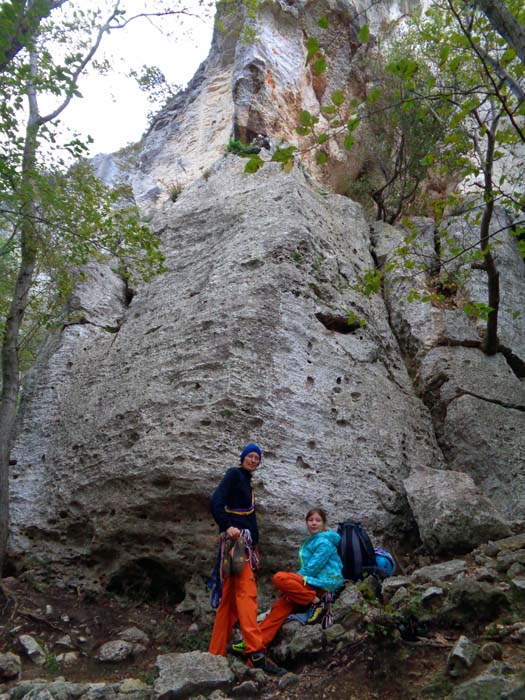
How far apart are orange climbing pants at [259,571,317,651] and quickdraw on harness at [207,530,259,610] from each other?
0.36 metres

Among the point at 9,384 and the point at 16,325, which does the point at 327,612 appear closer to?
the point at 9,384

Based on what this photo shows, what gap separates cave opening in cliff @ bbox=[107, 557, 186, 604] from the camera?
6.77m

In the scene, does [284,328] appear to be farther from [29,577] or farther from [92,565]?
[29,577]

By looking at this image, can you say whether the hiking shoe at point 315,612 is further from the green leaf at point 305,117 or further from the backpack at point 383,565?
the green leaf at point 305,117

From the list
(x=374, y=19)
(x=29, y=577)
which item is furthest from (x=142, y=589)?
(x=374, y=19)

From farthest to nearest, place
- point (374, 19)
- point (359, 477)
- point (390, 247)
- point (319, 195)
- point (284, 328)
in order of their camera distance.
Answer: point (374, 19) → point (390, 247) → point (319, 195) → point (284, 328) → point (359, 477)

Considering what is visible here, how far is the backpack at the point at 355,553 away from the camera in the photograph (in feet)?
18.2

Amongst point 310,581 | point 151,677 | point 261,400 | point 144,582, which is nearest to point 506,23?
point 261,400

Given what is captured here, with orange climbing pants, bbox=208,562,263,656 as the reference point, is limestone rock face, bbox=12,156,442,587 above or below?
above

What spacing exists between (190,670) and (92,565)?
3.10 meters

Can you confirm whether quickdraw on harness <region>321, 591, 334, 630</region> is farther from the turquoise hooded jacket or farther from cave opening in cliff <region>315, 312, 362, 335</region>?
cave opening in cliff <region>315, 312, 362, 335</region>

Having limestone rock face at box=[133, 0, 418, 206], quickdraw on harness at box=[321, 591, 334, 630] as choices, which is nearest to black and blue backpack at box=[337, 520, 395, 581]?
quickdraw on harness at box=[321, 591, 334, 630]

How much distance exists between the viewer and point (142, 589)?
6.84m

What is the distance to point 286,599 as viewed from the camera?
5230mm
